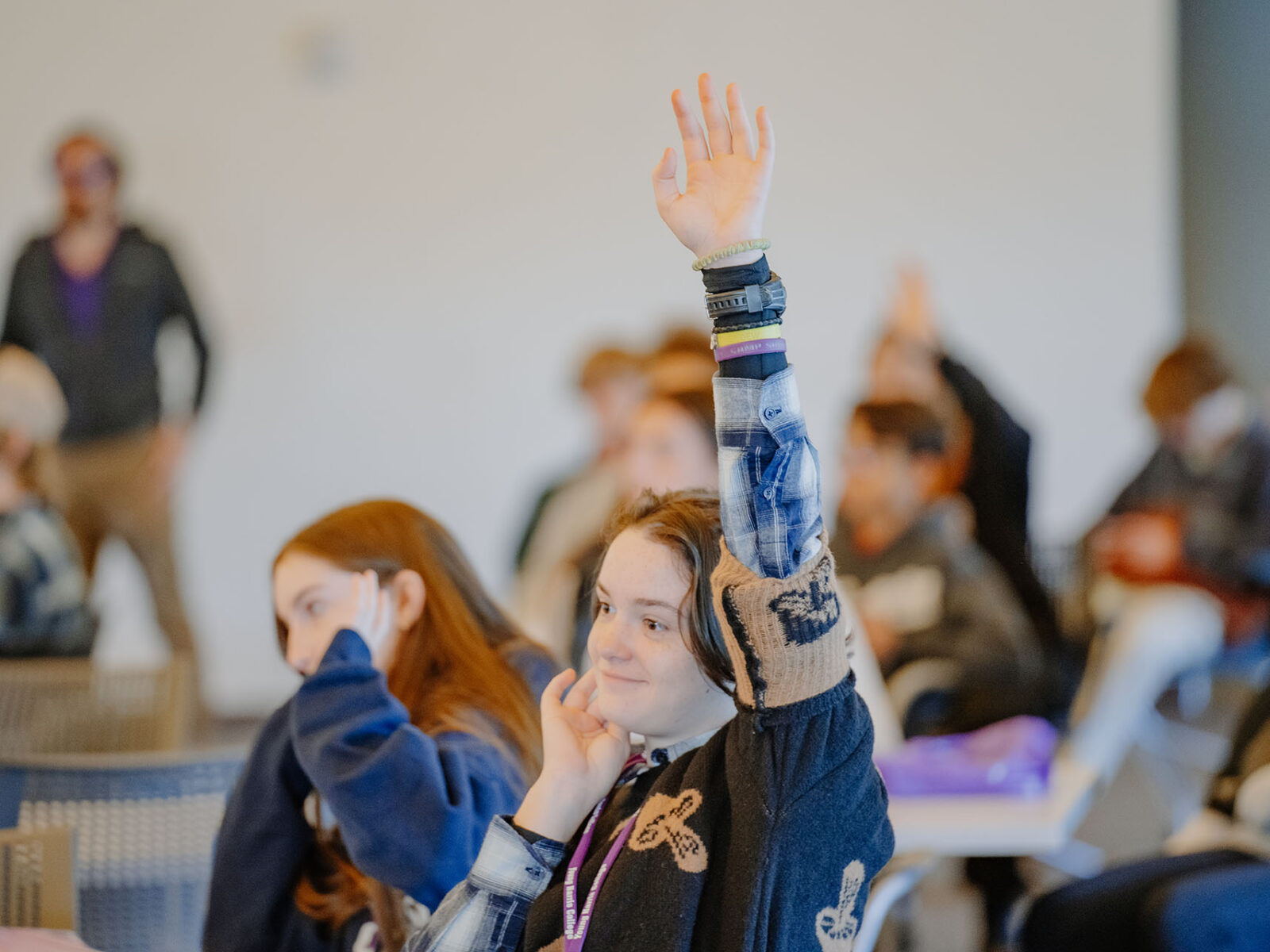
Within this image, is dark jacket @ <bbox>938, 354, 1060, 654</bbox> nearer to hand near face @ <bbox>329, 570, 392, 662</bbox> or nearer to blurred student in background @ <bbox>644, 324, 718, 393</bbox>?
blurred student in background @ <bbox>644, 324, 718, 393</bbox>

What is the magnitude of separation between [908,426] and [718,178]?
6.71 feet

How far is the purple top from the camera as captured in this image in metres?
5.19

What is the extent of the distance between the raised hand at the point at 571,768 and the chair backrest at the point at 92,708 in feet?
4.91

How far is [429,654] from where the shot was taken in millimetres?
1616

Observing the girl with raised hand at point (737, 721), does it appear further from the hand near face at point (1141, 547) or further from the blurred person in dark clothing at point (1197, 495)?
the hand near face at point (1141, 547)

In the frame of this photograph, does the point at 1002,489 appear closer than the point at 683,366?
No

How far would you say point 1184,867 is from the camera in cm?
214

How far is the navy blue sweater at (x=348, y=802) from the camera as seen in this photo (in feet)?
4.33

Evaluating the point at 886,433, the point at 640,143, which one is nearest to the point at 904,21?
the point at 640,143

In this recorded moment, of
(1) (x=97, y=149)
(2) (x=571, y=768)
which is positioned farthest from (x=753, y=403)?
(1) (x=97, y=149)

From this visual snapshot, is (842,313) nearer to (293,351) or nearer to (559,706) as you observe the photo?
(293,351)

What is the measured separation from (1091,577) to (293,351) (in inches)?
128

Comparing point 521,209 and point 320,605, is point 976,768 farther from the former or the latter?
point 521,209

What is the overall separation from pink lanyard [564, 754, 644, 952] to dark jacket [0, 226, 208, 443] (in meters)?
4.55
